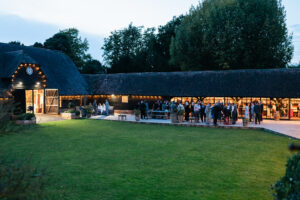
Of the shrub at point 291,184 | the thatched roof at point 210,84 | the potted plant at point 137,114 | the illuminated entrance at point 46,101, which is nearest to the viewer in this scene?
the shrub at point 291,184

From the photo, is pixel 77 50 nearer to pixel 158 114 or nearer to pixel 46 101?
pixel 46 101

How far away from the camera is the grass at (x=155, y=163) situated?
653 centimetres

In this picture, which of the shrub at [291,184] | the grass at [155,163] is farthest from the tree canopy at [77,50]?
the shrub at [291,184]

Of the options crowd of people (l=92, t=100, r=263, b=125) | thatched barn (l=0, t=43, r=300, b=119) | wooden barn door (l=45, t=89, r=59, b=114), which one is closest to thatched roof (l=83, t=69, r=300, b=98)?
thatched barn (l=0, t=43, r=300, b=119)

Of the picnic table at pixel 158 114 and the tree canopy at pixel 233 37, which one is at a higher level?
the tree canopy at pixel 233 37

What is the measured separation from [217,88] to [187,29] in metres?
13.7

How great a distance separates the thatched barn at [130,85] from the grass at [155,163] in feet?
33.1

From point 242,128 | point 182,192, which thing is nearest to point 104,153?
point 182,192

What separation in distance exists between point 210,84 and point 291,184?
22.3 metres

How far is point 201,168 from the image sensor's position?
8.52 m

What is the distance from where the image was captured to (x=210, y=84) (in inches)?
1015

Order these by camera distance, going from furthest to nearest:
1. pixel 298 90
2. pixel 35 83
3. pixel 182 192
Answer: pixel 35 83 → pixel 298 90 → pixel 182 192

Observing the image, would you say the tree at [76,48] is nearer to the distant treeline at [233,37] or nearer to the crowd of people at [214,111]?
the distant treeline at [233,37]

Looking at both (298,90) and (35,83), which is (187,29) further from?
(35,83)
